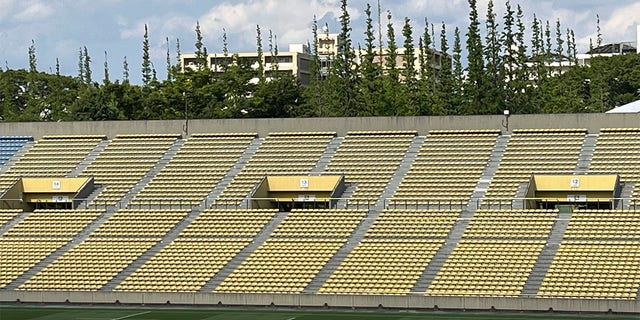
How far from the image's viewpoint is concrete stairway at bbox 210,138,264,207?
63.6 metres

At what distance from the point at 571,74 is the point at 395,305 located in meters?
60.4

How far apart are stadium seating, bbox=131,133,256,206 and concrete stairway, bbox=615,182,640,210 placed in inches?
909

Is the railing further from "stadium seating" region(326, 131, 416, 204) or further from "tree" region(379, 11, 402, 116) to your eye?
"tree" region(379, 11, 402, 116)

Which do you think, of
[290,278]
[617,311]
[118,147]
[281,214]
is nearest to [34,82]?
[118,147]

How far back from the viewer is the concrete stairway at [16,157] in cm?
6975

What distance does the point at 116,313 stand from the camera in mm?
48219

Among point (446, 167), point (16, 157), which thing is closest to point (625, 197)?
point (446, 167)

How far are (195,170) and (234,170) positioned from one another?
2.44m

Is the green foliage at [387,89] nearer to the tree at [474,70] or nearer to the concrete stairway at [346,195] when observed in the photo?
the tree at [474,70]

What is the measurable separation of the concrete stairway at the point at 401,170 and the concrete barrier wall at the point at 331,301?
40.1ft

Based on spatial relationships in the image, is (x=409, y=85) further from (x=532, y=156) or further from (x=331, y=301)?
(x=331, y=301)

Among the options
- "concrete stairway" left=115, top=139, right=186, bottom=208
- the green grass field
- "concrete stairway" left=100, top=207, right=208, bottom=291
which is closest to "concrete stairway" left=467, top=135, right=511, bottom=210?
the green grass field

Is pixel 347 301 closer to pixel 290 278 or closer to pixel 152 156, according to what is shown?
pixel 290 278

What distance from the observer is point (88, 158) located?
69812 millimetres
